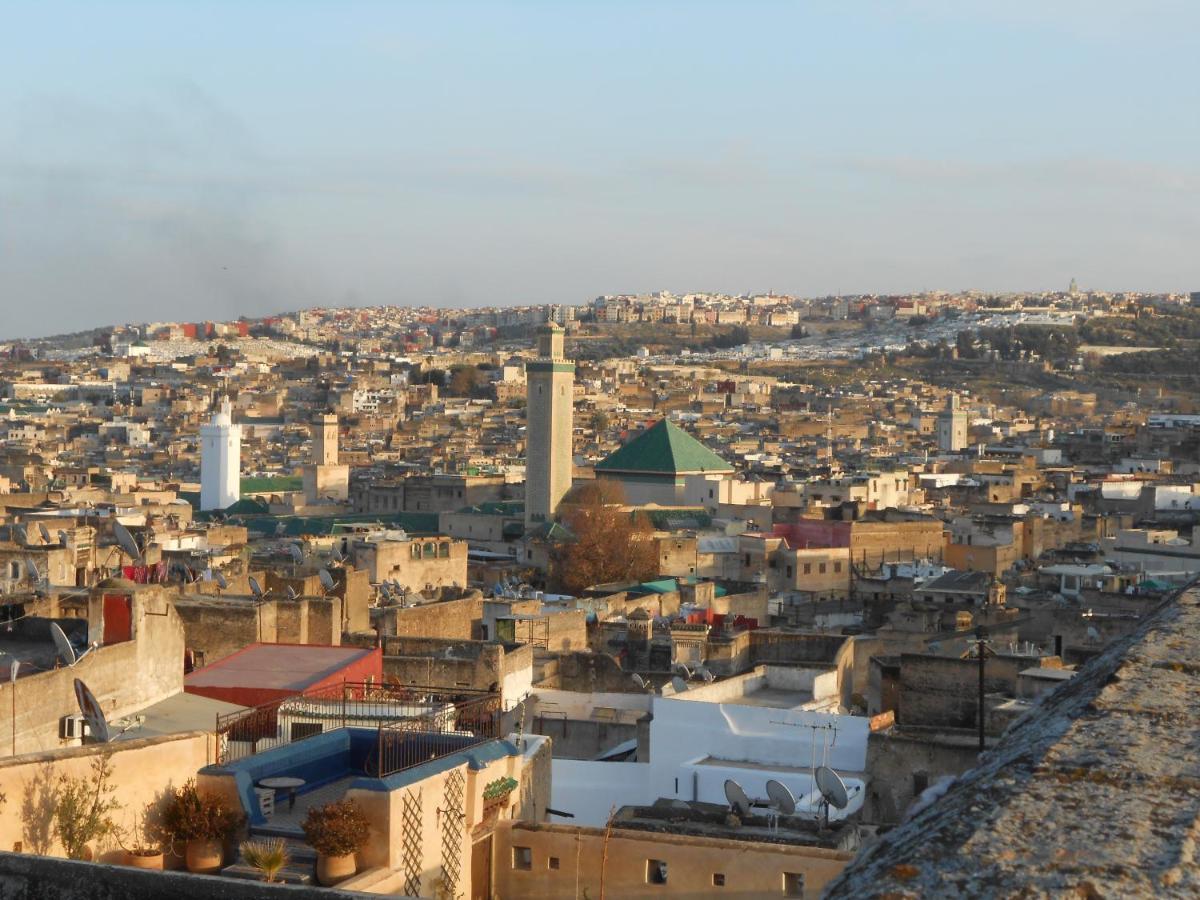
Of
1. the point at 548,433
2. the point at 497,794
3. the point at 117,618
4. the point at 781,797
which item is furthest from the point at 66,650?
the point at 548,433

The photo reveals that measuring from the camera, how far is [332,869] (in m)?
4.92

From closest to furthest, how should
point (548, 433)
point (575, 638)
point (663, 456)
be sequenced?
point (575, 638)
point (548, 433)
point (663, 456)

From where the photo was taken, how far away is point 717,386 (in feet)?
305

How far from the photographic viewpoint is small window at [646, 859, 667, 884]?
17.6 ft

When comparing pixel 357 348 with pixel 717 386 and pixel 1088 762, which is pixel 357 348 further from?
pixel 1088 762

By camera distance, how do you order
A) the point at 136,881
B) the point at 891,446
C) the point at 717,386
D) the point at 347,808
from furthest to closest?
1. the point at 717,386
2. the point at 891,446
3. the point at 347,808
4. the point at 136,881

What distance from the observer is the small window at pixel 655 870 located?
5371 millimetres

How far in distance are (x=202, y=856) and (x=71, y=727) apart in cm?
188

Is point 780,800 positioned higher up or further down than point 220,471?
higher up

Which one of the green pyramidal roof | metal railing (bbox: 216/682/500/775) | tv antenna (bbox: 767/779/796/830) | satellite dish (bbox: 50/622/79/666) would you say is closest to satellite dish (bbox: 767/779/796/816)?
tv antenna (bbox: 767/779/796/830)

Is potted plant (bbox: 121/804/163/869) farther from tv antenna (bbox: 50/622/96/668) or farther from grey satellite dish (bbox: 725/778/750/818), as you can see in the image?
grey satellite dish (bbox: 725/778/750/818)

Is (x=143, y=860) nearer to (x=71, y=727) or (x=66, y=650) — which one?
(x=71, y=727)

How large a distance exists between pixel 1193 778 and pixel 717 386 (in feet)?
296

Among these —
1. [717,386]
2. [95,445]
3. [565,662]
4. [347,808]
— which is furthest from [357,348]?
[347,808]
